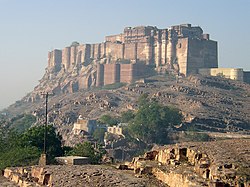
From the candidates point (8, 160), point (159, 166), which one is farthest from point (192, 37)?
point (159, 166)

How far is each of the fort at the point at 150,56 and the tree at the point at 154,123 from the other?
20046 millimetres

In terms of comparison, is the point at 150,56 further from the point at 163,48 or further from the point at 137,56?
the point at 163,48

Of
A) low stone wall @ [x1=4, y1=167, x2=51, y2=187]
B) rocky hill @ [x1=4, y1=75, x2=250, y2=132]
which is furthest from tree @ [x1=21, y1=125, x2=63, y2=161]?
rocky hill @ [x1=4, y1=75, x2=250, y2=132]

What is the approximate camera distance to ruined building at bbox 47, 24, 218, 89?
68.2 m

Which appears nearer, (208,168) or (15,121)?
(208,168)

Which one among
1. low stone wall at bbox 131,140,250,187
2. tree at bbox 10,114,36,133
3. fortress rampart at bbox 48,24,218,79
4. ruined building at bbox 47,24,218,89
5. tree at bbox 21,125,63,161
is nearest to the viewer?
low stone wall at bbox 131,140,250,187

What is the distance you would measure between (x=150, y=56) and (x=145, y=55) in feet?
3.42

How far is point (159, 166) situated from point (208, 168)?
1.99m

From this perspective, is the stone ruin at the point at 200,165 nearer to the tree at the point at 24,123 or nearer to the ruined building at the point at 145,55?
the tree at the point at 24,123

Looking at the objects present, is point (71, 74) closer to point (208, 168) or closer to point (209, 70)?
point (209, 70)

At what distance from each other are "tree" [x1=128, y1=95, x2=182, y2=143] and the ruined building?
2005 centimetres

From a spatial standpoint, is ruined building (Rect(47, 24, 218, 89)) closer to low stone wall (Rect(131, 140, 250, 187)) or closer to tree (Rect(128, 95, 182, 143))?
tree (Rect(128, 95, 182, 143))

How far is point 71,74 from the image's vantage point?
86.2 metres

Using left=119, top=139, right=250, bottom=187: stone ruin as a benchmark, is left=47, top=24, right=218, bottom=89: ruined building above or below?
above
